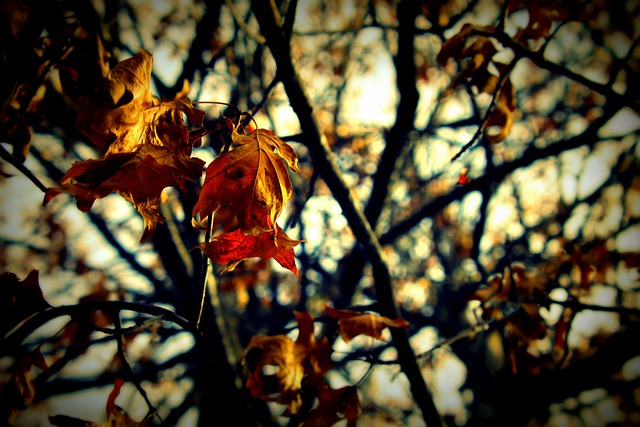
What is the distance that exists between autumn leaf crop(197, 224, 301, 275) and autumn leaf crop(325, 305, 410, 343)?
1.75 feet

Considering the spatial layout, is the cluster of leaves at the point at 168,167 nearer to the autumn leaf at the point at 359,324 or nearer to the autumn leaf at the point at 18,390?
the autumn leaf at the point at 359,324

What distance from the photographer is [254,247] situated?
991 mm

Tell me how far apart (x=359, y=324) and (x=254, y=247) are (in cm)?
70

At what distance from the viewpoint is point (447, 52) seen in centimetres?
125

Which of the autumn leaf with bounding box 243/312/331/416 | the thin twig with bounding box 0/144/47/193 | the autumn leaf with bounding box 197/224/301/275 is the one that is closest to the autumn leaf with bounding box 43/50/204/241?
the thin twig with bounding box 0/144/47/193

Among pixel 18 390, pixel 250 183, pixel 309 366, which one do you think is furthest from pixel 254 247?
pixel 18 390

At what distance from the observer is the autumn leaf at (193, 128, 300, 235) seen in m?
0.89

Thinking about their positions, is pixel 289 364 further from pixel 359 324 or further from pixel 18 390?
pixel 18 390

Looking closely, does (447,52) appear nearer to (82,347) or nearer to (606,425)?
(82,347)

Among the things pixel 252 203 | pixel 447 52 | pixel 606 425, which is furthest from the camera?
pixel 606 425

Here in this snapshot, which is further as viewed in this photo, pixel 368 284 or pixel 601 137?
pixel 368 284

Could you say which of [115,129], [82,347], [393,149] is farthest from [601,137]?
[82,347]

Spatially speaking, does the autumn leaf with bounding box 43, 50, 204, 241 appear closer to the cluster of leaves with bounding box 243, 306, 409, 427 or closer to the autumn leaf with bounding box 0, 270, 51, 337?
the autumn leaf with bounding box 0, 270, 51, 337

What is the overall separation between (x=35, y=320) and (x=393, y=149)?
7.14ft
